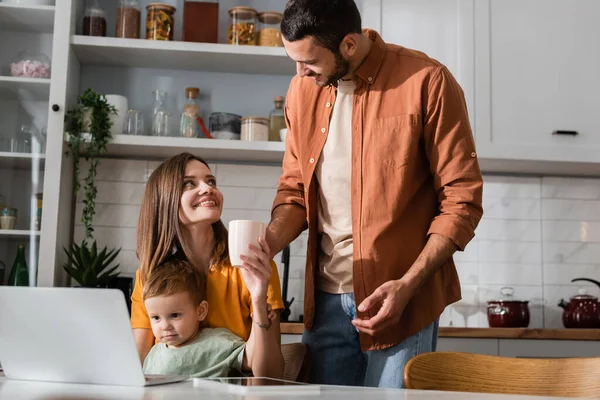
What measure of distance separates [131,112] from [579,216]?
6.40 ft

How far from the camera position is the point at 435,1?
3250 millimetres

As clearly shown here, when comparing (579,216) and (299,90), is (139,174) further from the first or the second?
(579,216)

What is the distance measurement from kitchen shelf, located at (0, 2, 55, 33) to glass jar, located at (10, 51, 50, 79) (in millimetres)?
111

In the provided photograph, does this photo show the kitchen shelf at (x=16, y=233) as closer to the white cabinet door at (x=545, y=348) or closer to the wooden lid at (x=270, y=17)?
the wooden lid at (x=270, y=17)

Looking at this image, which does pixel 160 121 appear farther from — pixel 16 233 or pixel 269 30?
pixel 16 233

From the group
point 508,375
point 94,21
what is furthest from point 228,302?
point 94,21

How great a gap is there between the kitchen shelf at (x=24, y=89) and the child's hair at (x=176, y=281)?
1544 mm

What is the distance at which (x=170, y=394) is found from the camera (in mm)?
1027

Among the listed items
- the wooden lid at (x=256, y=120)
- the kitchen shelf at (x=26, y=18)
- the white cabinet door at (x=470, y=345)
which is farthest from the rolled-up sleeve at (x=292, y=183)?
the kitchen shelf at (x=26, y=18)

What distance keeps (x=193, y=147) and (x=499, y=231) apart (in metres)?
1.35

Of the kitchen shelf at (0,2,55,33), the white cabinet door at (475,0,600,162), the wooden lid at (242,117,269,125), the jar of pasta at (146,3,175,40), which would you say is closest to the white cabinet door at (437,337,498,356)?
the white cabinet door at (475,0,600,162)

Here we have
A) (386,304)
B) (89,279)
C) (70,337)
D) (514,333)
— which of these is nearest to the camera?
(70,337)

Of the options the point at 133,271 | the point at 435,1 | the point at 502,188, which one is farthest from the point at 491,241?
the point at 133,271

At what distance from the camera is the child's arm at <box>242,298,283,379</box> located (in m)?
1.65
